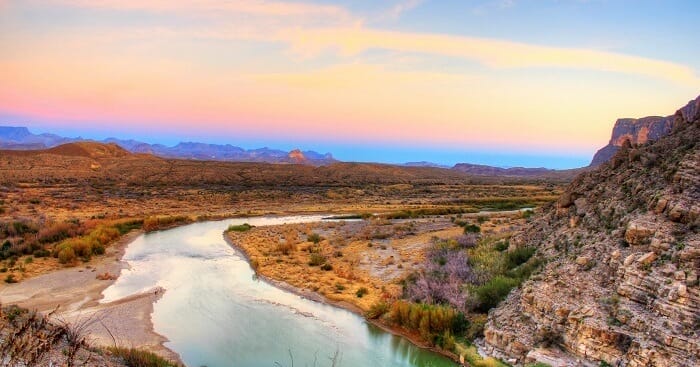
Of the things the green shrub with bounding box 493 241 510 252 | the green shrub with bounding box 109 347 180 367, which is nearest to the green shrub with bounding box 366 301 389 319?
the green shrub with bounding box 493 241 510 252

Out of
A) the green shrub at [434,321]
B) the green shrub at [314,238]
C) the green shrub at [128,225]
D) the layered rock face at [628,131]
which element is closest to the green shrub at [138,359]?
the green shrub at [434,321]

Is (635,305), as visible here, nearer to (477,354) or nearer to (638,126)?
(477,354)

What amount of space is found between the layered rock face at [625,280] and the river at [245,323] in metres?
2.76

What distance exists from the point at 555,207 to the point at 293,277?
1192 centimetres

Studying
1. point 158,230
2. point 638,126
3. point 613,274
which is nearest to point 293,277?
point 613,274

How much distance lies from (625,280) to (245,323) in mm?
11340

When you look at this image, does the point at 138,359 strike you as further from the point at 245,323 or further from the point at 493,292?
the point at 493,292

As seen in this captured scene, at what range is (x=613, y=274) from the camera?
1247cm

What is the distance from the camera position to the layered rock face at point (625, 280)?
10329 mm

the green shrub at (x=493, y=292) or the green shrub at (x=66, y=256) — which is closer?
the green shrub at (x=493, y=292)

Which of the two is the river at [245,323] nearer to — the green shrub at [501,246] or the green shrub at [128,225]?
the green shrub at [501,246]

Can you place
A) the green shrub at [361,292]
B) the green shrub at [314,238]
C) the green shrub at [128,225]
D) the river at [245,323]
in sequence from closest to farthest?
the river at [245,323]
the green shrub at [361,292]
the green shrub at [314,238]
the green shrub at [128,225]

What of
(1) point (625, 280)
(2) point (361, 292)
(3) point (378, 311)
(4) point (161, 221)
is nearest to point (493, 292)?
(3) point (378, 311)

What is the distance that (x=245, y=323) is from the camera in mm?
15992
